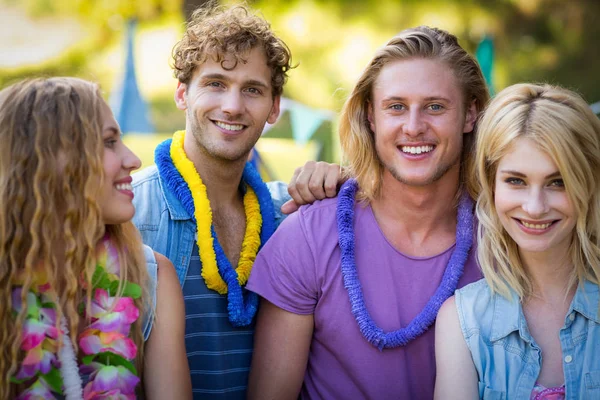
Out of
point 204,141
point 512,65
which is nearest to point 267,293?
point 204,141

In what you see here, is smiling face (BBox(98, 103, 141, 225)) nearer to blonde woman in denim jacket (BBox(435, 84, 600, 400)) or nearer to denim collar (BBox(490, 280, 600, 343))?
blonde woman in denim jacket (BBox(435, 84, 600, 400))

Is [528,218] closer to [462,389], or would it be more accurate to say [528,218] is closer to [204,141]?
[462,389]

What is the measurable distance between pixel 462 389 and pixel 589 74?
928 centimetres

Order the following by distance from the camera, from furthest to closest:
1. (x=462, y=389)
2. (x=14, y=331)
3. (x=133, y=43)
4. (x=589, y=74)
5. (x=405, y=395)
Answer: (x=589, y=74) < (x=133, y=43) < (x=405, y=395) < (x=462, y=389) < (x=14, y=331)

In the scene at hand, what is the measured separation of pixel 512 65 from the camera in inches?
420

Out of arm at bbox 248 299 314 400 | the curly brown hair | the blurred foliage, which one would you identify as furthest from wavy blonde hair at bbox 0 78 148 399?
the blurred foliage

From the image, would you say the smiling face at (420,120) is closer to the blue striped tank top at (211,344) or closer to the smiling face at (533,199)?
the smiling face at (533,199)

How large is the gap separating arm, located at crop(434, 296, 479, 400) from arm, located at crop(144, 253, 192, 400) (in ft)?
2.77

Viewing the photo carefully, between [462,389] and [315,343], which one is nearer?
[462,389]

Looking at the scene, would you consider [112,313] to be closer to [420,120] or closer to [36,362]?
[36,362]

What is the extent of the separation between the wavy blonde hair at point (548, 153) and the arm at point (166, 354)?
108cm

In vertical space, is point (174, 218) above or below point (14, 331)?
above

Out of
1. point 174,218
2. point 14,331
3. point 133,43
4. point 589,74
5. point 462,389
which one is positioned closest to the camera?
point 14,331

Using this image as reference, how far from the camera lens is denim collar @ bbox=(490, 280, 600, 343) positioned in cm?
246
